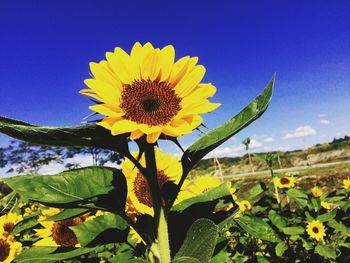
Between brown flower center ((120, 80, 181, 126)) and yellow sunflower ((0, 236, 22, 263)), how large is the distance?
217 centimetres

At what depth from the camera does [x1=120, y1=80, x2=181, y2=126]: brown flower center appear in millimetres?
1186

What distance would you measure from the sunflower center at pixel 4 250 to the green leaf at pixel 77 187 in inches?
85.1

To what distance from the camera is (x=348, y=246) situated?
348 cm

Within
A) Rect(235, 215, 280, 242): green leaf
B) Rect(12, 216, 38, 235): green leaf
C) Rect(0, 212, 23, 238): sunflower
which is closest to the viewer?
Rect(235, 215, 280, 242): green leaf

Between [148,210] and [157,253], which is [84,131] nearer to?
[157,253]

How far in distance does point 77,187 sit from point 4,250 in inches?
88.4

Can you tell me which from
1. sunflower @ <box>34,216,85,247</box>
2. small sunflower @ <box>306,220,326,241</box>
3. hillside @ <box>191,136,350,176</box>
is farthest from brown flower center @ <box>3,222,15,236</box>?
hillside @ <box>191,136,350,176</box>

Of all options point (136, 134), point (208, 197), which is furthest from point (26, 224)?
point (136, 134)

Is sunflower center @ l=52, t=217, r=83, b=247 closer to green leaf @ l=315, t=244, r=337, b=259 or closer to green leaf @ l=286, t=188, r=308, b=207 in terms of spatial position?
green leaf @ l=315, t=244, r=337, b=259

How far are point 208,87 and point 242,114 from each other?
17 centimetres

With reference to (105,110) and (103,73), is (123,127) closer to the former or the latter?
(105,110)

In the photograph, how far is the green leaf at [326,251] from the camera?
3460mm

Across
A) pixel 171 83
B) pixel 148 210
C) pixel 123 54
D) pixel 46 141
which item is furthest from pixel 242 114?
pixel 148 210

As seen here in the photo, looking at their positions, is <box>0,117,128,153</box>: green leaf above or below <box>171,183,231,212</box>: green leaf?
above
